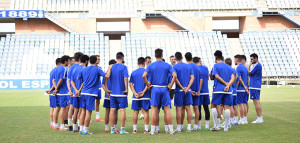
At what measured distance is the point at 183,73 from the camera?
9.51 metres

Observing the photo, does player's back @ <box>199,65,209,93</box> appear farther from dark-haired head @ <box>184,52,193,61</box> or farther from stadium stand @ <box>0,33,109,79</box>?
stadium stand @ <box>0,33,109,79</box>

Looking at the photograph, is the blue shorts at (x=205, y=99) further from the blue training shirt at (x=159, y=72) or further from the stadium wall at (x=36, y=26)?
the stadium wall at (x=36, y=26)

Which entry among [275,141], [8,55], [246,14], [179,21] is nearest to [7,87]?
[8,55]

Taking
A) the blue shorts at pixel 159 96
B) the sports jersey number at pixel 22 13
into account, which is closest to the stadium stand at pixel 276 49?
the sports jersey number at pixel 22 13

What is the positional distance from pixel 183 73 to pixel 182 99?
630mm

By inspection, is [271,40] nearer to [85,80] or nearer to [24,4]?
[24,4]

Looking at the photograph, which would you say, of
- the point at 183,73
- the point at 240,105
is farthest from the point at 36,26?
the point at 183,73

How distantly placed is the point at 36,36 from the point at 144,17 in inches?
472

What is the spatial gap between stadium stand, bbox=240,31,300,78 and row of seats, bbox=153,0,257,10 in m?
3.27

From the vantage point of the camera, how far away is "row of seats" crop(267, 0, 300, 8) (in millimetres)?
44541

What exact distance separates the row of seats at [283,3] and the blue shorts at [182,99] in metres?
37.8

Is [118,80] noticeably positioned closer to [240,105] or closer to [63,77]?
[63,77]

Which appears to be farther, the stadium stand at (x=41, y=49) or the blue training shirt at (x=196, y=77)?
the stadium stand at (x=41, y=49)

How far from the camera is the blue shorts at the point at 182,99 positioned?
30.9ft
